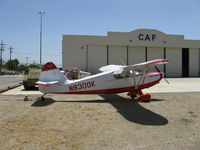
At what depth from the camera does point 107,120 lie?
6164 millimetres

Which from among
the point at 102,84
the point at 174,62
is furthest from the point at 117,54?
the point at 102,84

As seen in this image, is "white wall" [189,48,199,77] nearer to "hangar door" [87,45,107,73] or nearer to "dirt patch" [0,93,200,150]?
"hangar door" [87,45,107,73]

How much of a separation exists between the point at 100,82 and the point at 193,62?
40.6 meters

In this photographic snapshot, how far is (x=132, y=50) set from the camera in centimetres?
3959

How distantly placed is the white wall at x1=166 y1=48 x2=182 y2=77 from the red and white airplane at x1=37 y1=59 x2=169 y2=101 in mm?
32557

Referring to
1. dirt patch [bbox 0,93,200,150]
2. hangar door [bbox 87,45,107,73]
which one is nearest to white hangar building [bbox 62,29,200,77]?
hangar door [bbox 87,45,107,73]

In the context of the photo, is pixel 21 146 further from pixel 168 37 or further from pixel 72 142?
pixel 168 37

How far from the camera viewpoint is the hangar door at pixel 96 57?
37406 mm

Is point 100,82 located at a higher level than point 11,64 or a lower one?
lower

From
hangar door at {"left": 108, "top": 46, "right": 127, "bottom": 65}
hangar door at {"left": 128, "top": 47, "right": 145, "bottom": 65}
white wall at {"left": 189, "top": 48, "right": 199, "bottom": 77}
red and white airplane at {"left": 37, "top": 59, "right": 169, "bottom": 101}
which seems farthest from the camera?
white wall at {"left": 189, "top": 48, "right": 199, "bottom": 77}

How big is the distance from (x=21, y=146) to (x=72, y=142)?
47.8 inches

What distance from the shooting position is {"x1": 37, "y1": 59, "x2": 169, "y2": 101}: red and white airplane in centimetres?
955

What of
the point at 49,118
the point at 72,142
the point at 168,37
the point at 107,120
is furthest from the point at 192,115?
the point at 168,37

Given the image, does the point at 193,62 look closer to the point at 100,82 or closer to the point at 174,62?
the point at 174,62
